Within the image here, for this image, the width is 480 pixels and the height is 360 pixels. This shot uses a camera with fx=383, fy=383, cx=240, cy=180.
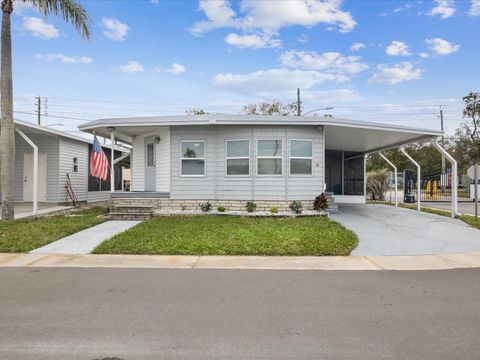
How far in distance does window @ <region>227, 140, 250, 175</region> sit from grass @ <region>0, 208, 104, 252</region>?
15.3ft

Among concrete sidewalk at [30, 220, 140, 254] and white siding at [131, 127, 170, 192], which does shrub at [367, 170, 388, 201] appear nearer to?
white siding at [131, 127, 170, 192]

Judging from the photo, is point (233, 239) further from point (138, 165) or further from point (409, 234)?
point (138, 165)

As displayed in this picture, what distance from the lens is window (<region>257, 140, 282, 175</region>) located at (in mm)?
13141

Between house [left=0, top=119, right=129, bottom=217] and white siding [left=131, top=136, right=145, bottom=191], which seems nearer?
white siding [left=131, top=136, right=145, bottom=191]

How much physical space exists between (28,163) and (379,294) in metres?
16.8

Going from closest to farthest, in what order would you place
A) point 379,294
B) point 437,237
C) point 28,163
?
point 379,294 < point 437,237 < point 28,163

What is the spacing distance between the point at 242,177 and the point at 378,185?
1613 centimetres

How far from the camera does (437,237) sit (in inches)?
400

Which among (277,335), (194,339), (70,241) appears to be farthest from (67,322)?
(70,241)

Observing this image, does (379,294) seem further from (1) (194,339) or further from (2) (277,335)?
(1) (194,339)

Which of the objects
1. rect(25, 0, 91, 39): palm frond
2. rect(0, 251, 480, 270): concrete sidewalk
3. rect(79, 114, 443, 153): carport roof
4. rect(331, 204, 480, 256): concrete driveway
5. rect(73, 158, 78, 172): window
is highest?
rect(25, 0, 91, 39): palm frond

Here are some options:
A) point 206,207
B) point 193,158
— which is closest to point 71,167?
point 193,158

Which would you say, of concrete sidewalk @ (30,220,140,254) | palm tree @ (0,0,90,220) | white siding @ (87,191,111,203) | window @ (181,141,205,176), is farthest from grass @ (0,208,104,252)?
white siding @ (87,191,111,203)

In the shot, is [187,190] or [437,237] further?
[187,190]
